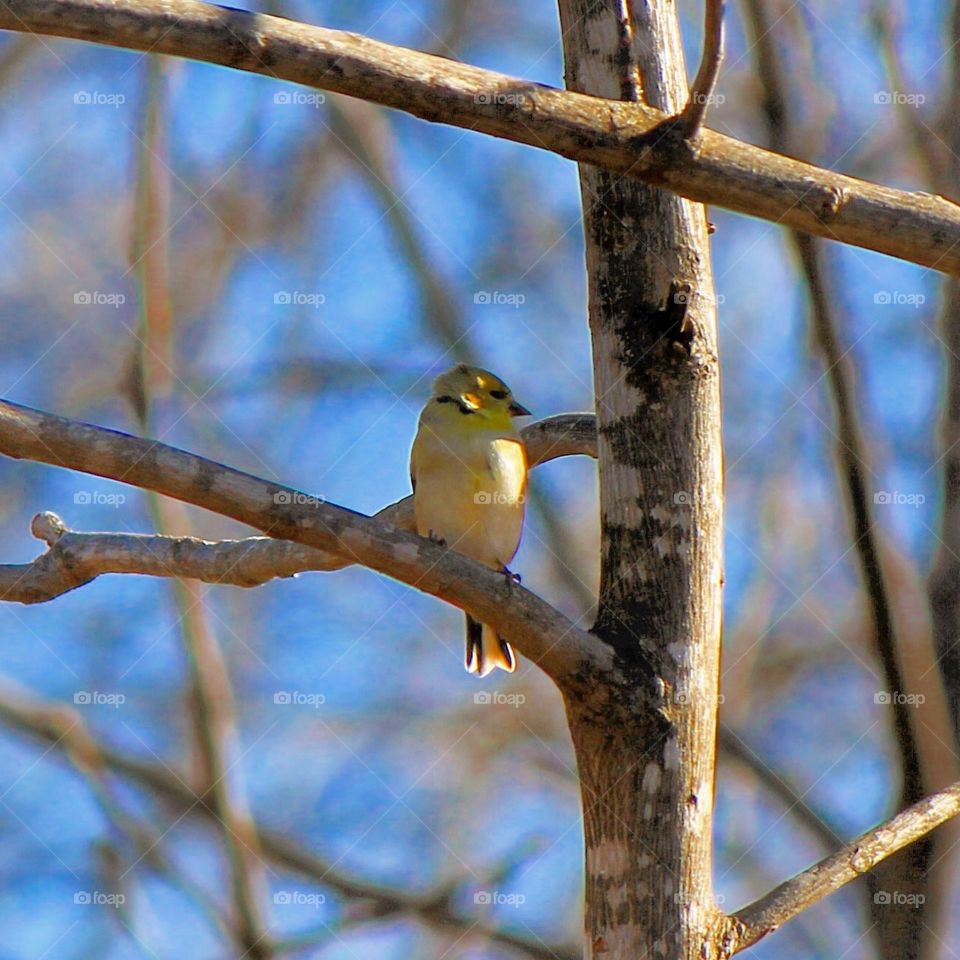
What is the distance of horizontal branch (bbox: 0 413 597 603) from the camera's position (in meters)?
4.16

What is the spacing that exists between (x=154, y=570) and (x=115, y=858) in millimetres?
5448

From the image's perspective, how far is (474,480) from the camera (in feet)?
19.1

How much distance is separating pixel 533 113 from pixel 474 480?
2.86m

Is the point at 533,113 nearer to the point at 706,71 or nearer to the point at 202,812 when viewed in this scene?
the point at 706,71

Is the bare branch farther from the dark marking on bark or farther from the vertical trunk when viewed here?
the dark marking on bark

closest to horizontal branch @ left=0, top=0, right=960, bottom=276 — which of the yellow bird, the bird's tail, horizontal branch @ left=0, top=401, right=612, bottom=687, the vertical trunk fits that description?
the vertical trunk

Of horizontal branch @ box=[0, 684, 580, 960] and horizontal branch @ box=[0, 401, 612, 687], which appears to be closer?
horizontal branch @ box=[0, 401, 612, 687]

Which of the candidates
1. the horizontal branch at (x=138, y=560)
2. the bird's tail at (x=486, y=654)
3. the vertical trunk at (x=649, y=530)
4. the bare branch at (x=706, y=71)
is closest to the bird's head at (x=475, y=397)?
the bird's tail at (x=486, y=654)

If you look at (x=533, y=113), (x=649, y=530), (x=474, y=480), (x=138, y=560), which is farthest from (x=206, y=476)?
(x=474, y=480)

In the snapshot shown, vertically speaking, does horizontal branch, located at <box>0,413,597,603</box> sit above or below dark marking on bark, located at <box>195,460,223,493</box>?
above

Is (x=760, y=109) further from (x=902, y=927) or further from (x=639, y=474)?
(x=639, y=474)

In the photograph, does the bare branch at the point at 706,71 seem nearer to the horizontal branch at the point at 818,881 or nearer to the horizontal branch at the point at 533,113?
the horizontal branch at the point at 533,113

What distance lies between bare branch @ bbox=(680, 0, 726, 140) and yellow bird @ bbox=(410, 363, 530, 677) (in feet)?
9.05

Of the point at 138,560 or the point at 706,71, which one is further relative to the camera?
the point at 138,560
